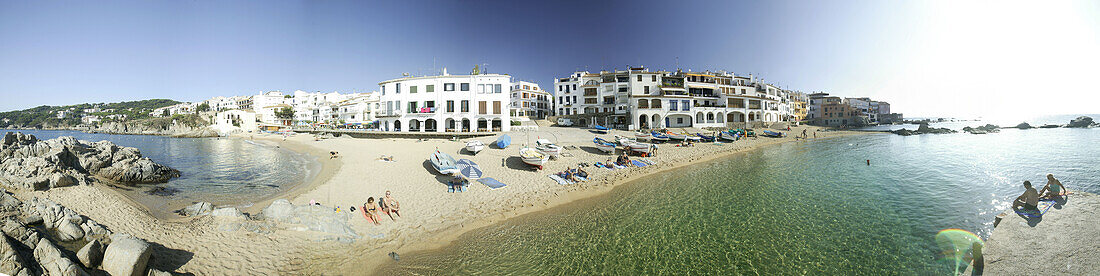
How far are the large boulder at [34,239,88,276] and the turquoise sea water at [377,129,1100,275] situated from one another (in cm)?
528

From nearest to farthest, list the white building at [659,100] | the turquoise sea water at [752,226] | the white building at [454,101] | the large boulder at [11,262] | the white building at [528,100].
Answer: the large boulder at [11,262] < the turquoise sea water at [752,226] < the white building at [454,101] < the white building at [659,100] < the white building at [528,100]

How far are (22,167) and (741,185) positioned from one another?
102 ft

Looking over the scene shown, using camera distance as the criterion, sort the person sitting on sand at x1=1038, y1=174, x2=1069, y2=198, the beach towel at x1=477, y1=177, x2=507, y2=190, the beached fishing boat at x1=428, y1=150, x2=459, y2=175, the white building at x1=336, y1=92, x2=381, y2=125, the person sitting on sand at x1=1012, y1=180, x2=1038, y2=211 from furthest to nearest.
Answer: the white building at x1=336, y1=92, x2=381, y2=125, the beached fishing boat at x1=428, y1=150, x2=459, y2=175, the beach towel at x1=477, y1=177, x2=507, y2=190, the person sitting on sand at x1=1038, y1=174, x2=1069, y2=198, the person sitting on sand at x1=1012, y1=180, x2=1038, y2=211

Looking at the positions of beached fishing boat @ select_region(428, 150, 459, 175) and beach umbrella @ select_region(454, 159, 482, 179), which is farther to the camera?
beached fishing boat @ select_region(428, 150, 459, 175)

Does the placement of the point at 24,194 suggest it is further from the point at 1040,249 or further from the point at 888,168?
the point at 888,168

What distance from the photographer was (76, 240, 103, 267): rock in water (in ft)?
22.4

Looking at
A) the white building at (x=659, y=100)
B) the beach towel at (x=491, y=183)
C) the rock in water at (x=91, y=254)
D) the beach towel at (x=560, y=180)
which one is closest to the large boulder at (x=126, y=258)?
the rock in water at (x=91, y=254)

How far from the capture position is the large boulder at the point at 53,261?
6117 millimetres

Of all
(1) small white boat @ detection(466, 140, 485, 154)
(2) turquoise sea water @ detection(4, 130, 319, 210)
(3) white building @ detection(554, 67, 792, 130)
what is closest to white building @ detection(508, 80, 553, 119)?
(3) white building @ detection(554, 67, 792, 130)

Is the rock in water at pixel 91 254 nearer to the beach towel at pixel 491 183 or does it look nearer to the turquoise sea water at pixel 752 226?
the turquoise sea water at pixel 752 226

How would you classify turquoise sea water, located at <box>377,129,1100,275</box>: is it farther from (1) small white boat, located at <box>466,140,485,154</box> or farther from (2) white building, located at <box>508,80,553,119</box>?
(2) white building, located at <box>508,80,553,119</box>

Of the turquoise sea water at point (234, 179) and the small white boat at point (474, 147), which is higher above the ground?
the small white boat at point (474, 147)

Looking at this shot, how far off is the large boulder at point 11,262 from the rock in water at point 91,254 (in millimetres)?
750

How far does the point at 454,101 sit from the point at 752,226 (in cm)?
3773
